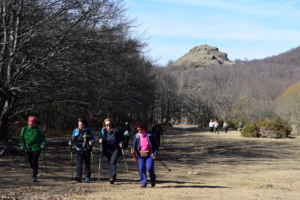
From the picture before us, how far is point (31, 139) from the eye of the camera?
36.1ft

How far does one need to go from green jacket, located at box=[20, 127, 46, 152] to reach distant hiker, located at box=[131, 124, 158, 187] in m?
2.19

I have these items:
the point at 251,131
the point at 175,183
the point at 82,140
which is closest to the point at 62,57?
the point at 82,140

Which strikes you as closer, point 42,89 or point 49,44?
point 49,44

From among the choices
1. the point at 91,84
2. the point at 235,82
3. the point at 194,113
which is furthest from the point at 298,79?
the point at 91,84

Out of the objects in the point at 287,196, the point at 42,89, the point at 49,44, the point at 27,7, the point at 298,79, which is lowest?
the point at 287,196

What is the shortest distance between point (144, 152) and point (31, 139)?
2558mm

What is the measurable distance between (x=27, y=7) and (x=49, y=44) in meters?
1.34

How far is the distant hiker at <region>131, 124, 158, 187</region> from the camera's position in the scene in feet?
35.7

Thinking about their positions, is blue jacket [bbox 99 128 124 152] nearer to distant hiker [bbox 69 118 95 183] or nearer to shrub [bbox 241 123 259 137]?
distant hiker [bbox 69 118 95 183]

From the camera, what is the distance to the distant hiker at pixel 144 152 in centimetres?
1088

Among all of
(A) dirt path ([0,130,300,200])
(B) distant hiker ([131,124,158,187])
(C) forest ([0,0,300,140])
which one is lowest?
(A) dirt path ([0,130,300,200])

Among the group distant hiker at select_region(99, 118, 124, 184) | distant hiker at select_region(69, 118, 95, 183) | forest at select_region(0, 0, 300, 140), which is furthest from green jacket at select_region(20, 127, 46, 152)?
forest at select_region(0, 0, 300, 140)

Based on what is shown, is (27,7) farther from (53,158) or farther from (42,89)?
(53,158)

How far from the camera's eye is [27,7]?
603 inches
